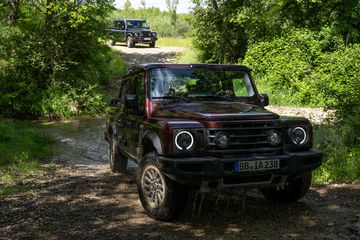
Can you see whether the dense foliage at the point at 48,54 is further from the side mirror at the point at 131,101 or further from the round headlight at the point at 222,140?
the round headlight at the point at 222,140

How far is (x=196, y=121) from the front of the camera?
4.46 metres

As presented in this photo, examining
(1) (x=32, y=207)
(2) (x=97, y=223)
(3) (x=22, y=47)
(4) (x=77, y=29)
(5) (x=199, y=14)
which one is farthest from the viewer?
(5) (x=199, y=14)

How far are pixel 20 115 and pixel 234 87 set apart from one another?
1169cm

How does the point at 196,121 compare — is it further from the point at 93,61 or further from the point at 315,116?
the point at 93,61

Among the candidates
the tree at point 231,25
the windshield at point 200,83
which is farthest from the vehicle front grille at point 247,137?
the tree at point 231,25

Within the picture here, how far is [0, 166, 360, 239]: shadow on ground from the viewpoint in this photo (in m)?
4.38

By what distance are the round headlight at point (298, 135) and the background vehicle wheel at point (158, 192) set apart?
1.44 metres

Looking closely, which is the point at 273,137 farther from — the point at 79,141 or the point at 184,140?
the point at 79,141

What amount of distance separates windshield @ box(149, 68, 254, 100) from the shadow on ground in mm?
1437

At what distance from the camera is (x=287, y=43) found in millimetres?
17703

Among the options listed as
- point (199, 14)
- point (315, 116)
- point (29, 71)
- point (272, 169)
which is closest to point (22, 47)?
point (29, 71)

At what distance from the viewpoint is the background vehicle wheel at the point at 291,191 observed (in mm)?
5148

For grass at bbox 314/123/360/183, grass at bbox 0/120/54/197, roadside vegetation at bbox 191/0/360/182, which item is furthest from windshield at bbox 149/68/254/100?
roadside vegetation at bbox 191/0/360/182

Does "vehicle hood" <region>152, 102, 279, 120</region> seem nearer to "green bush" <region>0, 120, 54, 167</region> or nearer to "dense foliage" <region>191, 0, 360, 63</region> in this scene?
"green bush" <region>0, 120, 54, 167</region>
